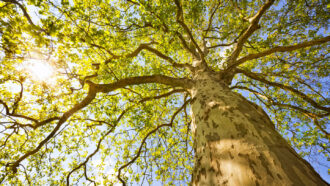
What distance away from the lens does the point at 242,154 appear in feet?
4.07

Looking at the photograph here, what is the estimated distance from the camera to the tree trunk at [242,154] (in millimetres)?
1035

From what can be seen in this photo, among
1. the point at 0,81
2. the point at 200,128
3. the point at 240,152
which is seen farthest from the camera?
the point at 0,81

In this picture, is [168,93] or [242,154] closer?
[242,154]

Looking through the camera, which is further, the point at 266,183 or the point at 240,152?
the point at 240,152

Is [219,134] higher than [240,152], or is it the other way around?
[219,134]

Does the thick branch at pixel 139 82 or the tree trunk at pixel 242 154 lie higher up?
the thick branch at pixel 139 82

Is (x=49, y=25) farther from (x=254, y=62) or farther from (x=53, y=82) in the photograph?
(x=254, y=62)

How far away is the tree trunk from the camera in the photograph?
3.40 feet

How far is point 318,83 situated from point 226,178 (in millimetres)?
6279

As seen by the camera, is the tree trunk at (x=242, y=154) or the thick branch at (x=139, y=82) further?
the thick branch at (x=139, y=82)

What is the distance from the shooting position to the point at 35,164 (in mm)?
4430

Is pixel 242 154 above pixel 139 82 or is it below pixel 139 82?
below

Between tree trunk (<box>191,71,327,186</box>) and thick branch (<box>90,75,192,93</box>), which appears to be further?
thick branch (<box>90,75,192,93</box>)

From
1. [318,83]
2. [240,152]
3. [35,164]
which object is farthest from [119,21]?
[318,83]
